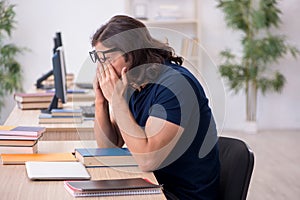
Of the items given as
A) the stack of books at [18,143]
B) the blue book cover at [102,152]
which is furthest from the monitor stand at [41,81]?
the blue book cover at [102,152]

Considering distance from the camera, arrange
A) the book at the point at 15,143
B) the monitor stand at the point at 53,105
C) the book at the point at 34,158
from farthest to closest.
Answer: the monitor stand at the point at 53,105
the book at the point at 15,143
the book at the point at 34,158

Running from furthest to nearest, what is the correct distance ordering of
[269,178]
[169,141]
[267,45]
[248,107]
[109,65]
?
[248,107] → [267,45] → [269,178] → [109,65] → [169,141]

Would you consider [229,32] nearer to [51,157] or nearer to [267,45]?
[267,45]

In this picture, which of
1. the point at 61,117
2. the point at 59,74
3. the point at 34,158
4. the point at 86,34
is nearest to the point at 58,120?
the point at 61,117

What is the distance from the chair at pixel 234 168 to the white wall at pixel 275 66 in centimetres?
445

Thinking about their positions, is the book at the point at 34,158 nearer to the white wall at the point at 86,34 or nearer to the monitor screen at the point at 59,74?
the monitor screen at the point at 59,74

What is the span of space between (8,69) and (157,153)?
15.4 ft

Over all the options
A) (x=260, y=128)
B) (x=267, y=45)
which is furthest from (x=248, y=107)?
(x=267, y=45)

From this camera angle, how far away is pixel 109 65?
2059mm

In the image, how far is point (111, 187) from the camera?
178 cm

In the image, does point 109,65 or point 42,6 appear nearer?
point 109,65

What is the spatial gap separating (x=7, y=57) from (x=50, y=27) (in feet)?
1.89

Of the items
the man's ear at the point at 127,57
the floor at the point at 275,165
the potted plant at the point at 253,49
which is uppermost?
the man's ear at the point at 127,57

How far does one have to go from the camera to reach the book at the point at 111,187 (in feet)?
5.76
